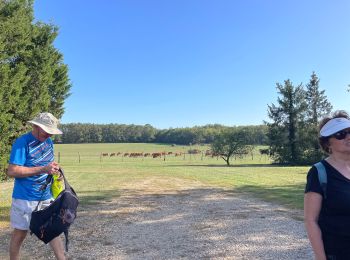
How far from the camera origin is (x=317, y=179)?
109 inches

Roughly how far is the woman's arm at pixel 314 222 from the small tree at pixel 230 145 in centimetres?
5121

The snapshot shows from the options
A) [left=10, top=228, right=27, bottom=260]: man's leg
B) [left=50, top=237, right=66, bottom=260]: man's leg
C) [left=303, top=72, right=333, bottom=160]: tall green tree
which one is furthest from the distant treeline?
[left=10, top=228, right=27, bottom=260]: man's leg

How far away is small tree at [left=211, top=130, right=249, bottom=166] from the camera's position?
53.7 m

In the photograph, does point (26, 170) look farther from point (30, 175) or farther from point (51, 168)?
point (51, 168)

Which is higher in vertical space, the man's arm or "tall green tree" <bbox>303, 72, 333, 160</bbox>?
"tall green tree" <bbox>303, 72, 333, 160</bbox>

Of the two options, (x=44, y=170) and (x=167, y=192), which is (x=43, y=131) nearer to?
(x=44, y=170)

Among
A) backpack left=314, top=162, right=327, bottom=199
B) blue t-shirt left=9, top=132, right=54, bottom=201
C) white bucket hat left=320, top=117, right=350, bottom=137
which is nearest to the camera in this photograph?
backpack left=314, top=162, right=327, bottom=199

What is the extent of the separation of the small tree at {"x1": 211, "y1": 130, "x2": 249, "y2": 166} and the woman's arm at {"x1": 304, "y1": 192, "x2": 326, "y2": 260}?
51205 millimetres

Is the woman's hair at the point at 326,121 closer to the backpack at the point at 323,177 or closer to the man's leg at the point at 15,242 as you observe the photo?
the backpack at the point at 323,177

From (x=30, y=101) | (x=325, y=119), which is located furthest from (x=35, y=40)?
(x=325, y=119)

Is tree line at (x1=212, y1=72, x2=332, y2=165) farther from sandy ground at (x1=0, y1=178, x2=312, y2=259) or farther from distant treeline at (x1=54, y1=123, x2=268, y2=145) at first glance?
distant treeline at (x1=54, y1=123, x2=268, y2=145)

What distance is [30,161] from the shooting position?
15.2ft

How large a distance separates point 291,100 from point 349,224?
52.5m

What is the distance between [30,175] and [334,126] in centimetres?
323
